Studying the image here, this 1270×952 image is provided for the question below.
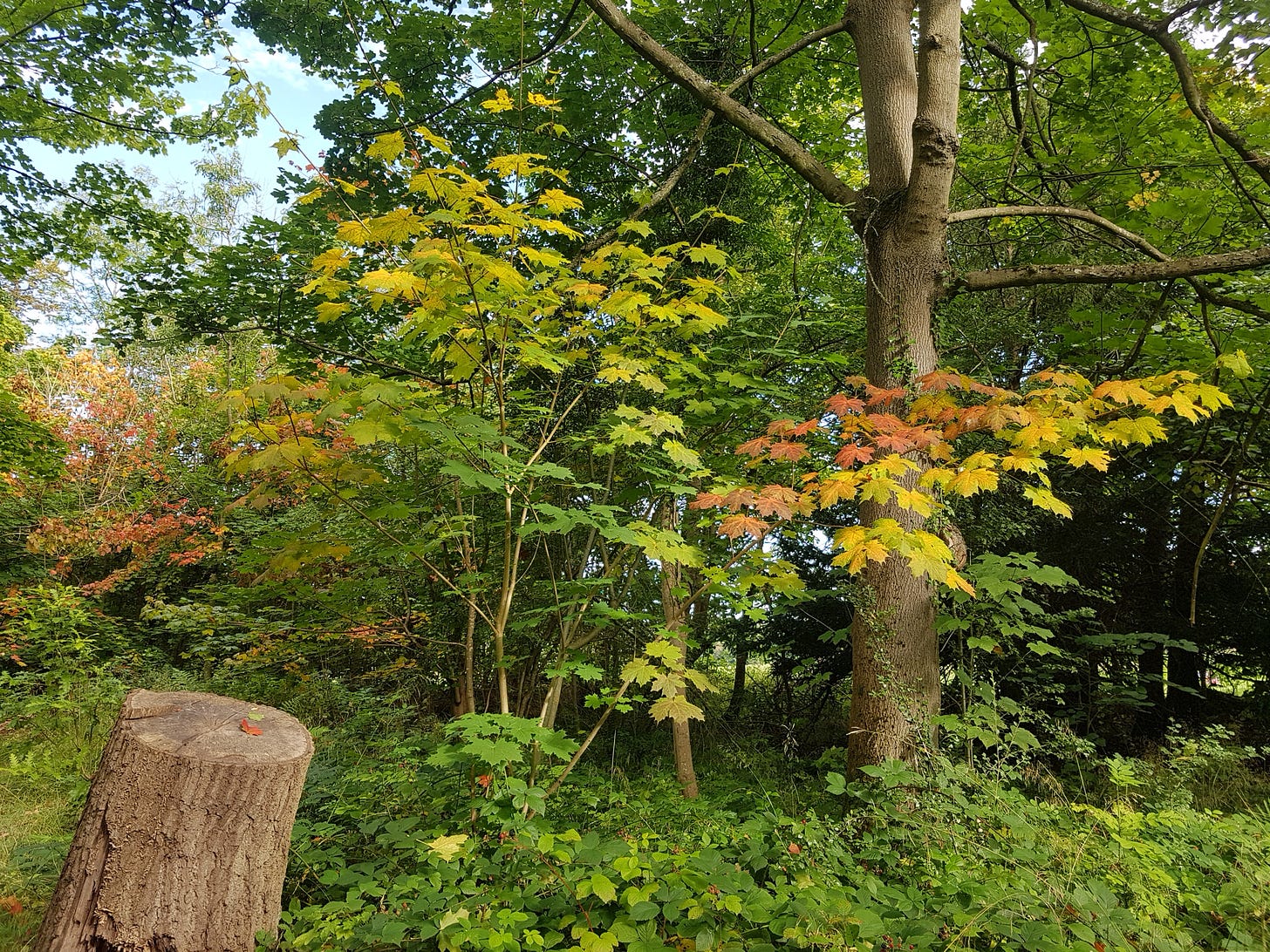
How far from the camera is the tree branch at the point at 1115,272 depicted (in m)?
2.85

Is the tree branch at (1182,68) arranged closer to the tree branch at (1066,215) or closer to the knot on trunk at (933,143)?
the tree branch at (1066,215)

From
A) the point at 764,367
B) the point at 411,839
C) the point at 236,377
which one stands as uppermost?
the point at 236,377

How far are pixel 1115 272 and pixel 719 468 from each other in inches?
88.1

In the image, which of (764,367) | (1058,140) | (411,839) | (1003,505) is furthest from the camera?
(1058,140)

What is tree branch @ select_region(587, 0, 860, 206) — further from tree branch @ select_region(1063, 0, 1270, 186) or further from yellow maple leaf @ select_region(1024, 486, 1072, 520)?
yellow maple leaf @ select_region(1024, 486, 1072, 520)

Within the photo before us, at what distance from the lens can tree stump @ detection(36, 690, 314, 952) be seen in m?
1.80

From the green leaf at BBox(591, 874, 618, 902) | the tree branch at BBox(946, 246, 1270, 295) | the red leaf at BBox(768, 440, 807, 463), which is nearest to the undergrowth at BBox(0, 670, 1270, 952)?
the green leaf at BBox(591, 874, 618, 902)

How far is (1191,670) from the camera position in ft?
16.5

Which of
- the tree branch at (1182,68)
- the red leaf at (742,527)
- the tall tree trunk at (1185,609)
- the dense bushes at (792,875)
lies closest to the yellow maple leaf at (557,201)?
the red leaf at (742,527)

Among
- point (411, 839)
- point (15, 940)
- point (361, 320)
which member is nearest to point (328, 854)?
point (411, 839)

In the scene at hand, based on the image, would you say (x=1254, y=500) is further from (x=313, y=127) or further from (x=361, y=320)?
(x=313, y=127)

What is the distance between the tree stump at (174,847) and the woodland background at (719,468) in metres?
0.35

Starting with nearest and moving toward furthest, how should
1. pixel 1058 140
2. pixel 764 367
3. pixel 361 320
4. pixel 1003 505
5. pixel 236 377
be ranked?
pixel 764 367
pixel 1003 505
pixel 361 320
pixel 1058 140
pixel 236 377

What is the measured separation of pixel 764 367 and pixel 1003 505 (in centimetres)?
195
